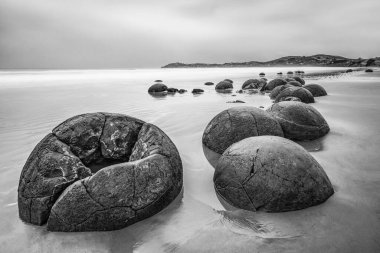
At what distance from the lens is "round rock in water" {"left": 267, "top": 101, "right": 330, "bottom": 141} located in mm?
4902

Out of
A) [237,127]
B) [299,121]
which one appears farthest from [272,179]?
[299,121]

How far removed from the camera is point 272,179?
8.93 ft

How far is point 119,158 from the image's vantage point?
10.8 ft

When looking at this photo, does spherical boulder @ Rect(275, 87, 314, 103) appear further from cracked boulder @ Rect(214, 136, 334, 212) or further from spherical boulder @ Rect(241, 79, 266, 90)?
cracked boulder @ Rect(214, 136, 334, 212)

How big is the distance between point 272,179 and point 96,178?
1.73 m

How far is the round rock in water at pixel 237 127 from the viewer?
4.30 m

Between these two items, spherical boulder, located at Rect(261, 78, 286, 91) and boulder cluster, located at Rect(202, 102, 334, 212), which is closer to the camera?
boulder cluster, located at Rect(202, 102, 334, 212)

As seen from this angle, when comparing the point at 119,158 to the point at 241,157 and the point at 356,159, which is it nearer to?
the point at 241,157

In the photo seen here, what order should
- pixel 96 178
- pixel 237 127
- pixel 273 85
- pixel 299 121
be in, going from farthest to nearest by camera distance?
1. pixel 273 85
2. pixel 299 121
3. pixel 237 127
4. pixel 96 178

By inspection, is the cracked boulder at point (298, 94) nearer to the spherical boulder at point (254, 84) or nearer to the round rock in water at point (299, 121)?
the round rock in water at point (299, 121)

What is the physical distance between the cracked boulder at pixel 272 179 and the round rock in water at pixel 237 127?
1.22 metres

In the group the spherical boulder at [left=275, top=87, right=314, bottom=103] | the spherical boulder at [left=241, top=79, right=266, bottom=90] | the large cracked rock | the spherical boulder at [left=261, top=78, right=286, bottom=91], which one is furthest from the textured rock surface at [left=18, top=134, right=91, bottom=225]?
the spherical boulder at [left=241, top=79, right=266, bottom=90]

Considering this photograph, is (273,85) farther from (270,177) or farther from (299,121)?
(270,177)

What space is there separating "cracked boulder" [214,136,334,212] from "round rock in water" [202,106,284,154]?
1223 mm
